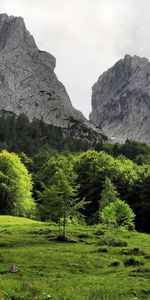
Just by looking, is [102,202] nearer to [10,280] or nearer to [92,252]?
[92,252]

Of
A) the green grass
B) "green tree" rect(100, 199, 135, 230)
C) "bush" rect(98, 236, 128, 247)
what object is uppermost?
"green tree" rect(100, 199, 135, 230)

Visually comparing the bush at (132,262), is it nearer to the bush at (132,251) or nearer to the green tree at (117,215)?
the bush at (132,251)

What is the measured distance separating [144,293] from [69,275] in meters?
7.30

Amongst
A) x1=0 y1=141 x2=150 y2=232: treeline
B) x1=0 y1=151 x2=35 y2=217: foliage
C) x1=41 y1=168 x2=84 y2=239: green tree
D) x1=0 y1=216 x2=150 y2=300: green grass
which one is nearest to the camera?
x1=0 y1=216 x2=150 y2=300: green grass

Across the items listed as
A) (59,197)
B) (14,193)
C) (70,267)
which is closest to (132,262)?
(70,267)

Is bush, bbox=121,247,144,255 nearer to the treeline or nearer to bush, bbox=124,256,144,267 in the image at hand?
bush, bbox=124,256,144,267

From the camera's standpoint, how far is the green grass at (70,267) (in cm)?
2305

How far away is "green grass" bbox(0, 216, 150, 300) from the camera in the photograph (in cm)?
2305

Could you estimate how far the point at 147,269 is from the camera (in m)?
31.1

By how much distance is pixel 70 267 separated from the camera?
3291cm

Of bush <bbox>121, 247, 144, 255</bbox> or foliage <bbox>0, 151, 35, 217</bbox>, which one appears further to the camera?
foliage <bbox>0, 151, 35, 217</bbox>

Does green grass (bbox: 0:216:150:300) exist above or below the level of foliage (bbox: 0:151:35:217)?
below

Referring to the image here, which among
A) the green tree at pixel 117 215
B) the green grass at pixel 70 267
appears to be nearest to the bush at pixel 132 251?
the green grass at pixel 70 267

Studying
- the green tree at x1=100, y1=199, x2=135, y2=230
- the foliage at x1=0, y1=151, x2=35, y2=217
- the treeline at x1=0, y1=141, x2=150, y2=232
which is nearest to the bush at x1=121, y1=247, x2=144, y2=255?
the green tree at x1=100, y1=199, x2=135, y2=230
